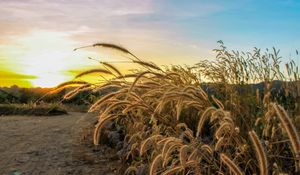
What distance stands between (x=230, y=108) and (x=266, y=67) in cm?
116

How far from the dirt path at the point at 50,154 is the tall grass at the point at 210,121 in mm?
393

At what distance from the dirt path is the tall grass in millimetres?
393

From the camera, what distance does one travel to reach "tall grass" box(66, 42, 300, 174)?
398 centimetres

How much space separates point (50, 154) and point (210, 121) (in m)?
3.38

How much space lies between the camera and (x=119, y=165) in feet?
21.3

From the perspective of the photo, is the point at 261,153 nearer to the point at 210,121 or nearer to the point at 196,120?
the point at 210,121

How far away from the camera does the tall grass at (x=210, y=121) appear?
3.98 m

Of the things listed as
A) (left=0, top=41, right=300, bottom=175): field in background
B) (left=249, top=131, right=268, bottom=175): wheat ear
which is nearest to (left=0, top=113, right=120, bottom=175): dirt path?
(left=0, top=41, right=300, bottom=175): field in background

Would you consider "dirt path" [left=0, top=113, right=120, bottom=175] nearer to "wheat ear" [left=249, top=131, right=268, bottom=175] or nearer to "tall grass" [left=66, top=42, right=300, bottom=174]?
"tall grass" [left=66, top=42, right=300, bottom=174]

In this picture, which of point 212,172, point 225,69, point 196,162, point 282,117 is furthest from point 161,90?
point 282,117

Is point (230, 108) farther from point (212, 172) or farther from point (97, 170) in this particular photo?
point (97, 170)

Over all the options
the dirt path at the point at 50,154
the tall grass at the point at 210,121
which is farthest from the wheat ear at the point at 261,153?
the dirt path at the point at 50,154

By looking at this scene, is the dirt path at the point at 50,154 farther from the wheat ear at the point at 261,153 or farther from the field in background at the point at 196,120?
the wheat ear at the point at 261,153

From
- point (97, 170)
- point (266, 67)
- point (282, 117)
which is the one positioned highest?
point (266, 67)
